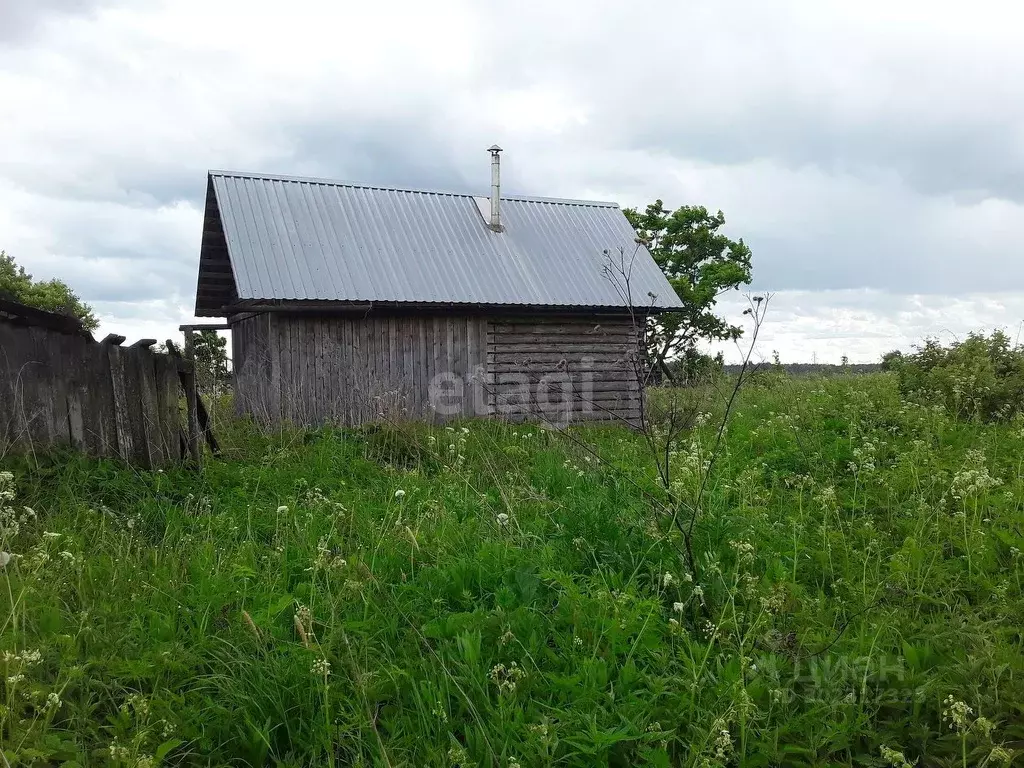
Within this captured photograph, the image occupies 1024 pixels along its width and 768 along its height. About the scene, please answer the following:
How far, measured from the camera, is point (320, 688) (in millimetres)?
2664

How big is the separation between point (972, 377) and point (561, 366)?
759cm

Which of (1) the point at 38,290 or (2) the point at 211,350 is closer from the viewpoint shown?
(2) the point at 211,350

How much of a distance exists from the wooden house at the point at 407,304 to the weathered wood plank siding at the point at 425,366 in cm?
3

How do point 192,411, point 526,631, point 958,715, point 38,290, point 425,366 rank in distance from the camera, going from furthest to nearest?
point 38,290 → point 425,366 → point 192,411 → point 526,631 → point 958,715

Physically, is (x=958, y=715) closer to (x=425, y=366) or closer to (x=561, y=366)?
(x=425, y=366)

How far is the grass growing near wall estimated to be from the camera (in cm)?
260

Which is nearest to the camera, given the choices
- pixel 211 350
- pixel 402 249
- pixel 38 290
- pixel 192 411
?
pixel 192 411

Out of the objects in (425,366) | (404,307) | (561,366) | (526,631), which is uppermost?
(404,307)

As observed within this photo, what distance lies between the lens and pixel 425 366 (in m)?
13.2

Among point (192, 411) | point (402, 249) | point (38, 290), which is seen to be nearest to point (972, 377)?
point (192, 411)

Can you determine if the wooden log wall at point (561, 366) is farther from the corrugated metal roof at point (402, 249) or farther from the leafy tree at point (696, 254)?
the leafy tree at point (696, 254)

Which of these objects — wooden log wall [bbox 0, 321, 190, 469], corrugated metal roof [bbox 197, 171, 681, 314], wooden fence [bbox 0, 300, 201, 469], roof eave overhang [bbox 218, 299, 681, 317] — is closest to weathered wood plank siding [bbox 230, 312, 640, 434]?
roof eave overhang [bbox 218, 299, 681, 317]

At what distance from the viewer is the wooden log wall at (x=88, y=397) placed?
6328 mm

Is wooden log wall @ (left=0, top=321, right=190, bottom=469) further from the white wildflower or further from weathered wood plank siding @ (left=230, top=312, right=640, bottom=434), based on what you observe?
the white wildflower
